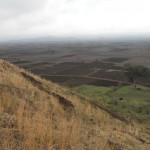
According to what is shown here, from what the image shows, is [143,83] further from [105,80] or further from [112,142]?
[112,142]

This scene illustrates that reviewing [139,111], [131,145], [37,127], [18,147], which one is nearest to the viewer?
[18,147]

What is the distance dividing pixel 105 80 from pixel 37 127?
67.3 meters

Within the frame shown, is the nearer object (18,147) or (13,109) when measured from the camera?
(18,147)

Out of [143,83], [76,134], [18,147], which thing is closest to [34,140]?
[18,147]

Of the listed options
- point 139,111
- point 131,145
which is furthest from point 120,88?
point 131,145

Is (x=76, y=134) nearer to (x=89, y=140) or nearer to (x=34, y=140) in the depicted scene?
(x=89, y=140)

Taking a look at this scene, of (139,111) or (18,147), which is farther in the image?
(139,111)

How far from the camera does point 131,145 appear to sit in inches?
314

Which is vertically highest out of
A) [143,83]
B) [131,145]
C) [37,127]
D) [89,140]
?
[37,127]

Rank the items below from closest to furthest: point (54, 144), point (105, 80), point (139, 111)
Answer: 1. point (54, 144)
2. point (139, 111)
3. point (105, 80)

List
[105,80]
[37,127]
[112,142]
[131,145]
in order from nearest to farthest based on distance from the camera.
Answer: [37,127] < [112,142] < [131,145] < [105,80]

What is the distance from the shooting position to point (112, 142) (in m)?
7.33

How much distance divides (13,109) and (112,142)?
10.1 ft

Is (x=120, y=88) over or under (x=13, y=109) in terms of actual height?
under
